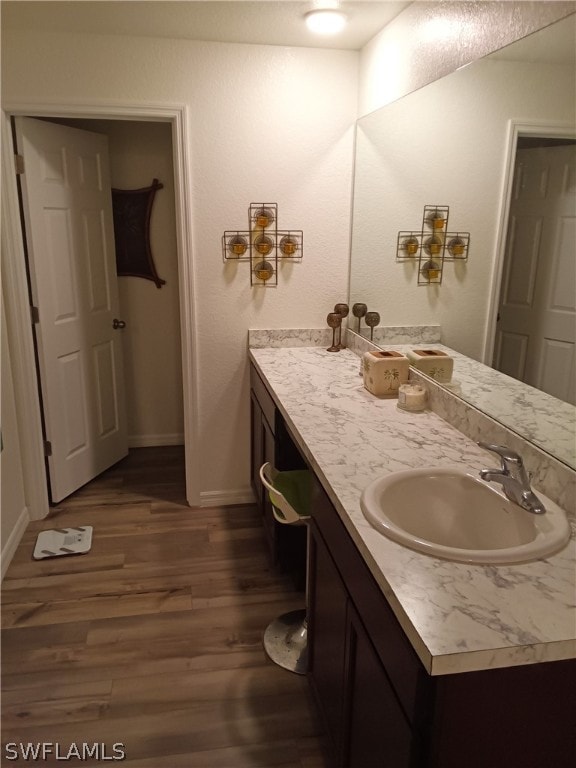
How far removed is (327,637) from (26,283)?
2.30 m

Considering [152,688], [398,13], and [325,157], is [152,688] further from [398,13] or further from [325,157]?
[398,13]

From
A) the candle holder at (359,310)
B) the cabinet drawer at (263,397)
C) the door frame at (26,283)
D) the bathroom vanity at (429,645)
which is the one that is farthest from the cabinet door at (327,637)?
the door frame at (26,283)

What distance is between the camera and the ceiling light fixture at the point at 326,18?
2.30m

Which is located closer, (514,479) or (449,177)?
(514,479)

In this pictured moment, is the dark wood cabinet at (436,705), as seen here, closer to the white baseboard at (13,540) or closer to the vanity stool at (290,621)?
the vanity stool at (290,621)

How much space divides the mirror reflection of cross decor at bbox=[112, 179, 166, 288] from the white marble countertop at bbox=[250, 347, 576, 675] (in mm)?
2375

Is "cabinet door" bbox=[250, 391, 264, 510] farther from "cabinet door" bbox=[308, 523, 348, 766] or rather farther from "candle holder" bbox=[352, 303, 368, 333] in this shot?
"cabinet door" bbox=[308, 523, 348, 766]

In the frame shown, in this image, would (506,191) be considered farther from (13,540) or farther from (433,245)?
(13,540)

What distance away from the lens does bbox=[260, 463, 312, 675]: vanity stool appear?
2123mm

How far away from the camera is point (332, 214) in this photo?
3070mm

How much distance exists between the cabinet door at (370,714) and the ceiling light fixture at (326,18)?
220 cm

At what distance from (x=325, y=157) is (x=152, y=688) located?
98.0 inches

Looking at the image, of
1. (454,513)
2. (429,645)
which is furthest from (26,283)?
(429,645)

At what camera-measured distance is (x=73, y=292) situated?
3.35 meters
